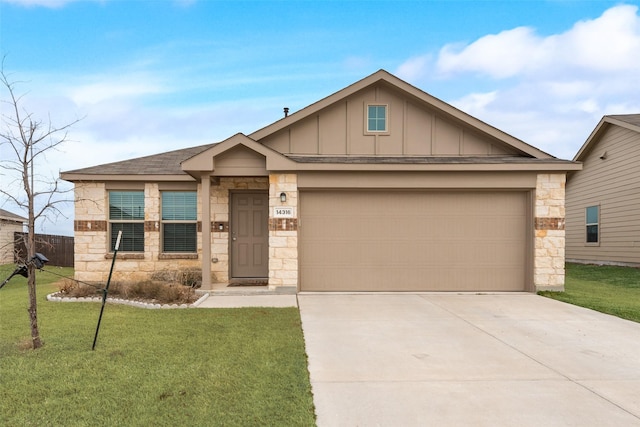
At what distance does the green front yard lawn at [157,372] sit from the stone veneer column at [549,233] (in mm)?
6672

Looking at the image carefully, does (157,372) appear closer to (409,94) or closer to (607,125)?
(409,94)

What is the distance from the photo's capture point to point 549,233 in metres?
9.72

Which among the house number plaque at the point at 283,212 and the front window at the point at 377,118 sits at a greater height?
the front window at the point at 377,118

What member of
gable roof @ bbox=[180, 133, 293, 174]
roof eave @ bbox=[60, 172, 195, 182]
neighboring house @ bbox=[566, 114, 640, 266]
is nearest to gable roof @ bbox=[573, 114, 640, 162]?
neighboring house @ bbox=[566, 114, 640, 266]

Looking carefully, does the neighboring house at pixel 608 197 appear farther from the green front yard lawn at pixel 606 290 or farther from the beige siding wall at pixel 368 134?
the beige siding wall at pixel 368 134

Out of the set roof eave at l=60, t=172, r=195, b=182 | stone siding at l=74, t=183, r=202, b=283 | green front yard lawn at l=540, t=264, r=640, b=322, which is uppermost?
roof eave at l=60, t=172, r=195, b=182

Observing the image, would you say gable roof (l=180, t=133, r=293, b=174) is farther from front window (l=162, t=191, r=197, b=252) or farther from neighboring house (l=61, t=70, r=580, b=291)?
front window (l=162, t=191, r=197, b=252)

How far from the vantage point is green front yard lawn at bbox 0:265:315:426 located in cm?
340

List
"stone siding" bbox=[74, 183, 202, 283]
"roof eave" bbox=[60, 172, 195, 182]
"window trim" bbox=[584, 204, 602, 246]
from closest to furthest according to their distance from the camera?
1. "roof eave" bbox=[60, 172, 195, 182]
2. "stone siding" bbox=[74, 183, 202, 283]
3. "window trim" bbox=[584, 204, 602, 246]

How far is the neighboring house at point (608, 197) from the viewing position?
599 inches

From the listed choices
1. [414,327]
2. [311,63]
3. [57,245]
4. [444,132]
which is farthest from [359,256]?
[57,245]

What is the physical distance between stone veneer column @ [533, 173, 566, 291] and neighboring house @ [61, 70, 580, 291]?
0.03 m

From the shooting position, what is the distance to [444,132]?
10789 millimetres

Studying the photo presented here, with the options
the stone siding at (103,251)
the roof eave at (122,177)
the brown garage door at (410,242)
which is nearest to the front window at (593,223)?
the brown garage door at (410,242)
